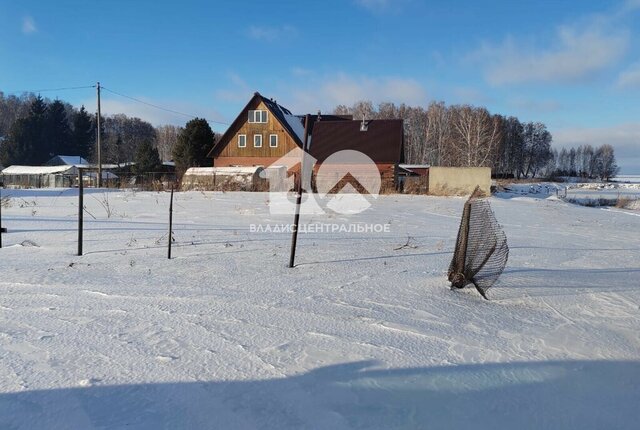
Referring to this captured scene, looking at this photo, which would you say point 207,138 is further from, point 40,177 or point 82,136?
point 82,136

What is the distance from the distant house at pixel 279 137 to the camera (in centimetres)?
3353

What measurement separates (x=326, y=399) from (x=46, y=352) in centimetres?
180

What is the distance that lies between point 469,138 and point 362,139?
Answer: 15.3 metres

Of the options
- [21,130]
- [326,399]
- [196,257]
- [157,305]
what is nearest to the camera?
[326,399]

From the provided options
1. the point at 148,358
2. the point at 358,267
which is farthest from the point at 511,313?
the point at 148,358

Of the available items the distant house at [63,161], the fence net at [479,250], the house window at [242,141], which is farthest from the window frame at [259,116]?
the fence net at [479,250]

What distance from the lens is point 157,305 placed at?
12.1 ft

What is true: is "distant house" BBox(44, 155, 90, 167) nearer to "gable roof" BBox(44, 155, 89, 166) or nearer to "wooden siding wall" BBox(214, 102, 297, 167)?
"gable roof" BBox(44, 155, 89, 166)

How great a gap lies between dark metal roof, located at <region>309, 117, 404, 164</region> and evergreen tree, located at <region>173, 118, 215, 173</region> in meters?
10.0

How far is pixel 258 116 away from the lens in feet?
118

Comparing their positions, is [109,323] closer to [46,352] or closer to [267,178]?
[46,352]

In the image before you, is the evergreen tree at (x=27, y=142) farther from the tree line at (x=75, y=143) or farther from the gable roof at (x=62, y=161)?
the gable roof at (x=62, y=161)

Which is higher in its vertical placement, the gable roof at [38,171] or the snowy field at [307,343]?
the gable roof at [38,171]

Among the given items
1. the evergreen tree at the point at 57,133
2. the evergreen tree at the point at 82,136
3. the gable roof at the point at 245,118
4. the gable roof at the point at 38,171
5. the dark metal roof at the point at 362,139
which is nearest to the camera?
the dark metal roof at the point at 362,139
